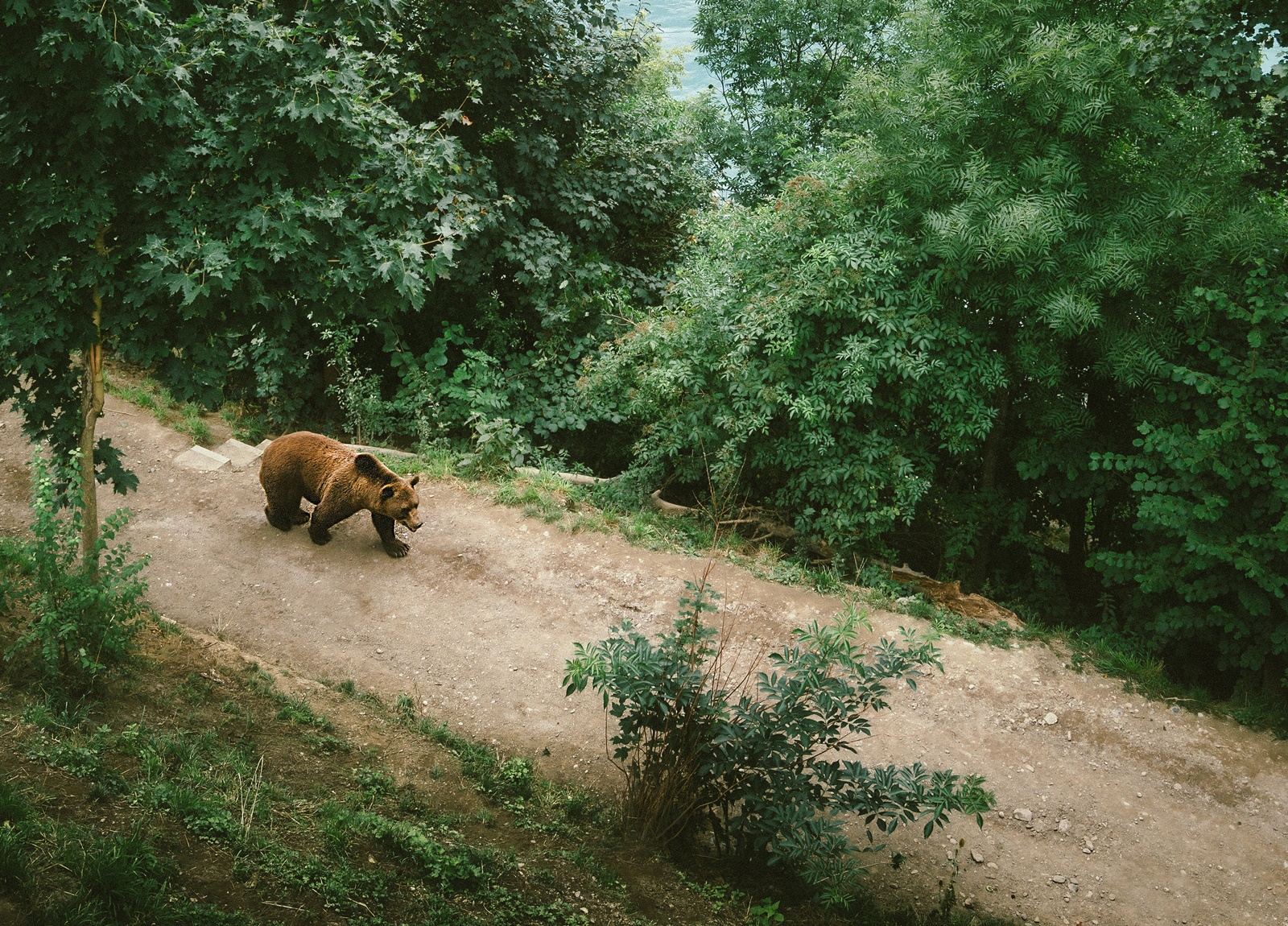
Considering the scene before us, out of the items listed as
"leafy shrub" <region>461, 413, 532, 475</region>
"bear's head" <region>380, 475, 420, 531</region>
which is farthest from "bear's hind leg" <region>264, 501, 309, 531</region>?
"leafy shrub" <region>461, 413, 532, 475</region>

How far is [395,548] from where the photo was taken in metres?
7.36

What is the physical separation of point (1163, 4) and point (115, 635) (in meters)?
8.64

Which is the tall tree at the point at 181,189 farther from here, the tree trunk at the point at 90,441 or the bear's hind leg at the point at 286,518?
the bear's hind leg at the point at 286,518

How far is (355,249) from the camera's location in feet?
15.0

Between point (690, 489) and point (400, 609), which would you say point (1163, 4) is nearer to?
point (690, 489)

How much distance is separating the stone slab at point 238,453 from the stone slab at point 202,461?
0.33 ft

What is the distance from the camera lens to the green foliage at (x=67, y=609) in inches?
167

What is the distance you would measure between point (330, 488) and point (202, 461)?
7.33ft

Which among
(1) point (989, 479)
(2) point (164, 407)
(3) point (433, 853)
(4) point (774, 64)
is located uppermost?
(4) point (774, 64)

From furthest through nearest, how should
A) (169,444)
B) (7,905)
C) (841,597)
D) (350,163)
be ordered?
(169,444), (841,597), (350,163), (7,905)

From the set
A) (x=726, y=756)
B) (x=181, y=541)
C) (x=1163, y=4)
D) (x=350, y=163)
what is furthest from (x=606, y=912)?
(x=1163, y=4)

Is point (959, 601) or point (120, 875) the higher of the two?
point (959, 601)

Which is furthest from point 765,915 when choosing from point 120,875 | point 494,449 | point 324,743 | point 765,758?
point 494,449

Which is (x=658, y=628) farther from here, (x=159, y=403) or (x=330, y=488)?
(x=159, y=403)
